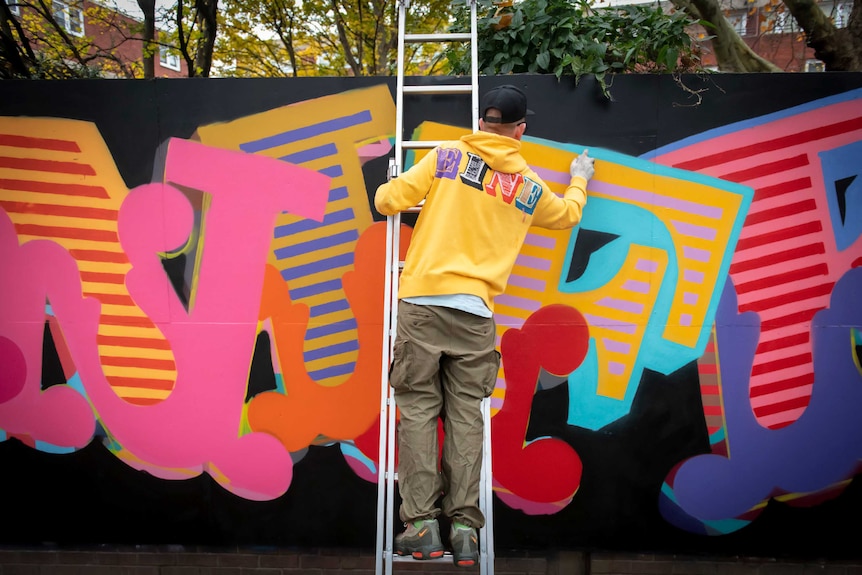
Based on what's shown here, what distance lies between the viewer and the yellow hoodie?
8.39 feet

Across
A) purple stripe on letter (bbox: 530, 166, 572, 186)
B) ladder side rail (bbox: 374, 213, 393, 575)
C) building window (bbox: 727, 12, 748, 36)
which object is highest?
building window (bbox: 727, 12, 748, 36)

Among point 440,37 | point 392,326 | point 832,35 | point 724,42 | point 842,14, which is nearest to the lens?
point 392,326

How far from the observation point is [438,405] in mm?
→ 2670

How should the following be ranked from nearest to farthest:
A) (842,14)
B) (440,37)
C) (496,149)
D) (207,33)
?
(496,149) → (440,37) → (207,33) → (842,14)

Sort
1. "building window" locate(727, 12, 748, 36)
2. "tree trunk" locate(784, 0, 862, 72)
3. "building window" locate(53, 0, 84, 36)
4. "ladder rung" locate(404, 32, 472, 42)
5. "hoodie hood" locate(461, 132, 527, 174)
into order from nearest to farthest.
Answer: "hoodie hood" locate(461, 132, 527, 174)
"ladder rung" locate(404, 32, 472, 42)
"tree trunk" locate(784, 0, 862, 72)
"building window" locate(53, 0, 84, 36)
"building window" locate(727, 12, 748, 36)

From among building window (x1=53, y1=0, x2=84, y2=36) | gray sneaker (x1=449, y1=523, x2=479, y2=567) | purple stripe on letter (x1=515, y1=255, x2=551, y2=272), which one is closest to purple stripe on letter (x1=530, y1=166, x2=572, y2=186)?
purple stripe on letter (x1=515, y1=255, x2=551, y2=272)

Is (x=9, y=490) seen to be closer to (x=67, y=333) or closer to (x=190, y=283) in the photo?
(x=67, y=333)

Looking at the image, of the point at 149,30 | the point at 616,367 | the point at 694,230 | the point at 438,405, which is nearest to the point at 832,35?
the point at 694,230

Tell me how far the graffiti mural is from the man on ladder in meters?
0.66

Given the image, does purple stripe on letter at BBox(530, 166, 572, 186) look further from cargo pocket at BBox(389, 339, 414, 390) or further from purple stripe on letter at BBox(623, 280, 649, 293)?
cargo pocket at BBox(389, 339, 414, 390)

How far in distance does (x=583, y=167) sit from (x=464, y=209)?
0.94 metres

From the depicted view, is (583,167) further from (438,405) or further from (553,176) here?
(438,405)

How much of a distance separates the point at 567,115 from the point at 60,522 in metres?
3.68

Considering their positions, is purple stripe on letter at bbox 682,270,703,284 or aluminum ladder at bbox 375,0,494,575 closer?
aluminum ladder at bbox 375,0,494,575
